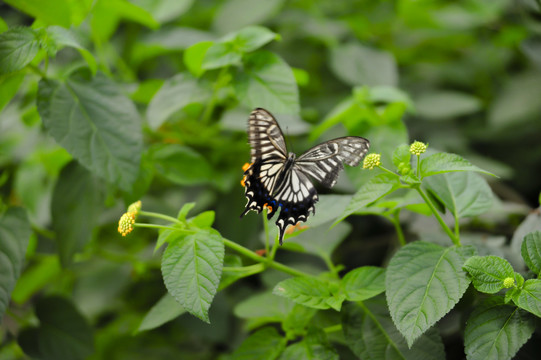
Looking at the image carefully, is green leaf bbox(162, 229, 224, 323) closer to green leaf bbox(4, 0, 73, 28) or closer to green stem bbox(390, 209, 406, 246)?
green stem bbox(390, 209, 406, 246)

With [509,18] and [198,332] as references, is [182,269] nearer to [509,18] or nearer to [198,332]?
[198,332]

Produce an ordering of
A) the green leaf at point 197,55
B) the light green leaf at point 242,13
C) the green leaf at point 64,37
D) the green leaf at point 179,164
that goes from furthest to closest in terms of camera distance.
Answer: the light green leaf at point 242,13 < the green leaf at point 179,164 < the green leaf at point 197,55 < the green leaf at point 64,37

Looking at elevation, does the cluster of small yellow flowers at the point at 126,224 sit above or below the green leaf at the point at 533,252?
above

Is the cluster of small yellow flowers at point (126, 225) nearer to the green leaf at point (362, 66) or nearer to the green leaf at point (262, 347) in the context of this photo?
the green leaf at point (262, 347)

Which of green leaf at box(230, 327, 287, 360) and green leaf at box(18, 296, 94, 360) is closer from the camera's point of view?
green leaf at box(230, 327, 287, 360)

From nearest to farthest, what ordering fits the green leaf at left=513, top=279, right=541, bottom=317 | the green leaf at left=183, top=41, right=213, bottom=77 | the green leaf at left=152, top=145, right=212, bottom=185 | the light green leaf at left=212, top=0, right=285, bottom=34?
the green leaf at left=513, top=279, right=541, bottom=317 → the green leaf at left=183, top=41, right=213, bottom=77 → the green leaf at left=152, top=145, right=212, bottom=185 → the light green leaf at left=212, top=0, right=285, bottom=34

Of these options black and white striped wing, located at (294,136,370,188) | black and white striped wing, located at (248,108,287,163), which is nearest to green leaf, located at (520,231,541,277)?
black and white striped wing, located at (294,136,370,188)

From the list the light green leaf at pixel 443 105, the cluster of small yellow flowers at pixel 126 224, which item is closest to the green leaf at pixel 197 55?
the cluster of small yellow flowers at pixel 126 224
